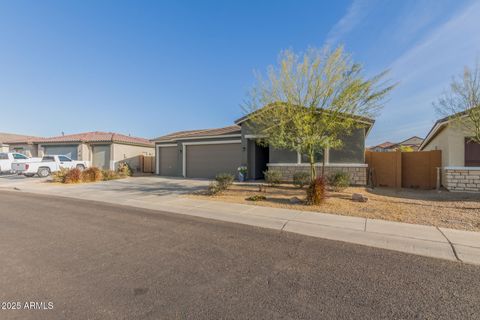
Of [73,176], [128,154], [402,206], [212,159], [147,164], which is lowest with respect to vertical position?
[402,206]

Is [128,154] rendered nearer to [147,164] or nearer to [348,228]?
[147,164]

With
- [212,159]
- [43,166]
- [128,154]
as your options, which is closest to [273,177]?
[212,159]

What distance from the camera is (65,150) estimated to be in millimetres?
23328

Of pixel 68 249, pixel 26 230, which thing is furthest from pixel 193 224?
pixel 26 230

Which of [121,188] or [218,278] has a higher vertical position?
[121,188]

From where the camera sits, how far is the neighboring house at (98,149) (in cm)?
2217

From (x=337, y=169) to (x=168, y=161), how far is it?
45.7 ft

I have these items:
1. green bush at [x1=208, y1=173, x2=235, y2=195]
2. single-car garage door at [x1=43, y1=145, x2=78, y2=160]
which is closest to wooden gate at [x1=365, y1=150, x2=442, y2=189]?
green bush at [x1=208, y1=173, x2=235, y2=195]

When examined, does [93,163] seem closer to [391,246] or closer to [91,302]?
[91,302]

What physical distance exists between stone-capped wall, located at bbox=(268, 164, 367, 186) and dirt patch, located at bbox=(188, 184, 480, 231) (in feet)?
7.07

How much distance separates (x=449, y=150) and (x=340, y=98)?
22.9 ft

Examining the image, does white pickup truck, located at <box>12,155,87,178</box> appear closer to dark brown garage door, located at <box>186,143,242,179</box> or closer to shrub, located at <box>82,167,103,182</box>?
shrub, located at <box>82,167,103,182</box>

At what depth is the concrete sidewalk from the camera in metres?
4.20

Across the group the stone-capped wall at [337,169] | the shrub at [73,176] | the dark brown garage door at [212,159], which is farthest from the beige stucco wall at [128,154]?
the stone-capped wall at [337,169]
